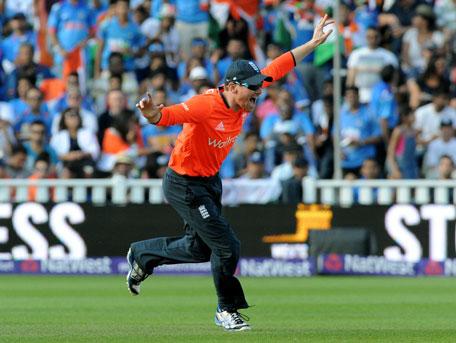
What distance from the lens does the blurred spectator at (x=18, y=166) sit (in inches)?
617

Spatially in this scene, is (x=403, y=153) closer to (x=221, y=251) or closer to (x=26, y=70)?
(x=26, y=70)

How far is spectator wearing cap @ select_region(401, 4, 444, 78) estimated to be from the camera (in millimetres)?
17859

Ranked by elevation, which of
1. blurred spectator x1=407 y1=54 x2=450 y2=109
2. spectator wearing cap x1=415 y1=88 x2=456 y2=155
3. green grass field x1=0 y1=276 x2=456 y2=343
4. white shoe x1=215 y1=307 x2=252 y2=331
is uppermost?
blurred spectator x1=407 y1=54 x2=450 y2=109

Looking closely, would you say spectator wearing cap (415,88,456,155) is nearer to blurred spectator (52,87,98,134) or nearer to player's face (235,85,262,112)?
blurred spectator (52,87,98,134)

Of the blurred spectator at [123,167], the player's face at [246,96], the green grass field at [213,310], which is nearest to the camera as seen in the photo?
the green grass field at [213,310]

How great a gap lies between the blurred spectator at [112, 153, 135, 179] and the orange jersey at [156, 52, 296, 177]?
753 cm

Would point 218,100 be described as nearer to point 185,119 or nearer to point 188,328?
point 185,119

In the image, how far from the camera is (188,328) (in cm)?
776

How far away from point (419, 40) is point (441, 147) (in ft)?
9.41

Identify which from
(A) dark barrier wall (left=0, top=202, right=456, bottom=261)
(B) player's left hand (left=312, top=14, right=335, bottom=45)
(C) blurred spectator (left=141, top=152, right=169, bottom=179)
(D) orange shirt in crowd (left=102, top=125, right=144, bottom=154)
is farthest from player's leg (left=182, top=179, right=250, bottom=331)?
(D) orange shirt in crowd (left=102, top=125, right=144, bottom=154)

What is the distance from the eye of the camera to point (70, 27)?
1816cm

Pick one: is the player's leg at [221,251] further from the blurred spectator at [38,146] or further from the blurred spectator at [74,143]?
the blurred spectator at [38,146]

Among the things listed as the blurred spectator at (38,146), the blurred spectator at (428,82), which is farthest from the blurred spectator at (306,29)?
the blurred spectator at (38,146)

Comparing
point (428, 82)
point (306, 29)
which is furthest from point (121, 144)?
point (428, 82)
